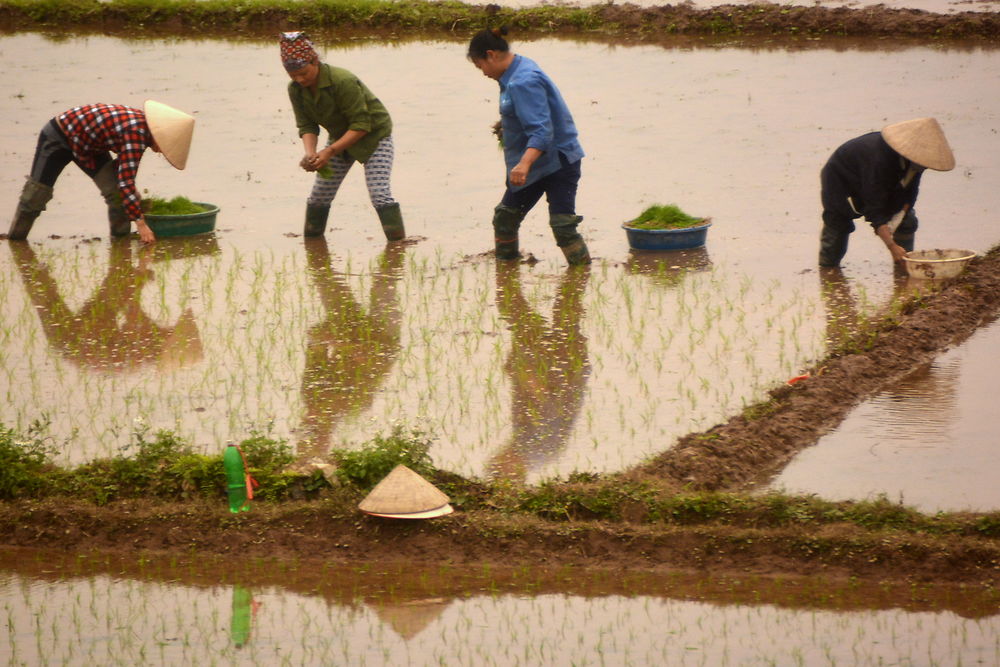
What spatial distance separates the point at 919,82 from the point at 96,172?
8.97 meters

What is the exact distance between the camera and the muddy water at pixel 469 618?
4.50 m

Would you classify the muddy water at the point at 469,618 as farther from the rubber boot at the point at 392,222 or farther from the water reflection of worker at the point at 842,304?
the rubber boot at the point at 392,222

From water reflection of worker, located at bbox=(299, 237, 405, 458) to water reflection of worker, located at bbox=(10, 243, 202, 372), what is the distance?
2.40 ft

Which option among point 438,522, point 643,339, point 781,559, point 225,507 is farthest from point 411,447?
point 643,339

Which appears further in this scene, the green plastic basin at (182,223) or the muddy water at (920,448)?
the green plastic basin at (182,223)

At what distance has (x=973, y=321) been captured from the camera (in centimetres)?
759

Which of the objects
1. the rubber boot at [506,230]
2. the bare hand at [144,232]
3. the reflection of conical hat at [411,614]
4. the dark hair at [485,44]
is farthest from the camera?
the bare hand at [144,232]

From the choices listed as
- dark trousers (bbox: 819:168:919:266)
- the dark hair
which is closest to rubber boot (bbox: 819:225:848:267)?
dark trousers (bbox: 819:168:919:266)

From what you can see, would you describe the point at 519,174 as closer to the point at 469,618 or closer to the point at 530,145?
the point at 530,145

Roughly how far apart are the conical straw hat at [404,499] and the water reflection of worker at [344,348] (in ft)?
2.62

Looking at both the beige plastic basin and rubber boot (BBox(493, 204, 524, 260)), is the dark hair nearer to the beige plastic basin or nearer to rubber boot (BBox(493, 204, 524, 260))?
rubber boot (BBox(493, 204, 524, 260))

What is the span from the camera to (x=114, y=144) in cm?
906

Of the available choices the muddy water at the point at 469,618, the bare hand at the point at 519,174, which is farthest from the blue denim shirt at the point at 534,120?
the muddy water at the point at 469,618

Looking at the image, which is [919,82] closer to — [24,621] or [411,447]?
[411,447]
